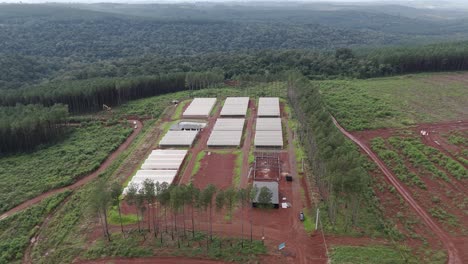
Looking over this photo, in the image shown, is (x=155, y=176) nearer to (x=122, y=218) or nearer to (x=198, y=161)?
(x=198, y=161)

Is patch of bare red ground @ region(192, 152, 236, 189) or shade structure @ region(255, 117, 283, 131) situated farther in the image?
shade structure @ region(255, 117, 283, 131)

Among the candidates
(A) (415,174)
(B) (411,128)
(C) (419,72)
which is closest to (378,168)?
(A) (415,174)

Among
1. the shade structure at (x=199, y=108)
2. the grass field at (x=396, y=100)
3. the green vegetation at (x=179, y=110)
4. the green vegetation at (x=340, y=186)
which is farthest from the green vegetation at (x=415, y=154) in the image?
the green vegetation at (x=179, y=110)

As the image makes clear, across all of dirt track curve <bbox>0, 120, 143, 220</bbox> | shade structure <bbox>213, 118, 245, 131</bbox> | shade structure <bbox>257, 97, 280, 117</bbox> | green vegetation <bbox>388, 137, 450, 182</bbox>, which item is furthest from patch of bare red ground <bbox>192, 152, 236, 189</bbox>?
green vegetation <bbox>388, 137, 450, 182</bbox>

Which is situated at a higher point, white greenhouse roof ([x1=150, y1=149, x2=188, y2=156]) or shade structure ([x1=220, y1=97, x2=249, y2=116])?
shade structure ([x1=220, y1=97, x2=249, y2=116])

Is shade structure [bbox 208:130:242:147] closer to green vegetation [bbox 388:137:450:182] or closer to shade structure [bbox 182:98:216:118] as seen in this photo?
shade structure [bbox 182:98:216:118]

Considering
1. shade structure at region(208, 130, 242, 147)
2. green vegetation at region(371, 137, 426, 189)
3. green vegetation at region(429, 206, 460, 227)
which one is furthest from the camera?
shade structure at region(208, 130, 242, 147)

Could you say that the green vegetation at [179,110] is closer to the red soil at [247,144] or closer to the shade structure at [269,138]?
the red soil at [247,144]
